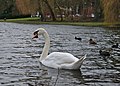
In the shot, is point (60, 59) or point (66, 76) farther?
point (60, 59)

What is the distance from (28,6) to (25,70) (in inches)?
2873

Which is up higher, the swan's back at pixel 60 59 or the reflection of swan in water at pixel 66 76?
the swan's back at pixel 60 59

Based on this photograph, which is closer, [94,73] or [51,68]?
[94,73]

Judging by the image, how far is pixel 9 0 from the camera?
135375 millimetres

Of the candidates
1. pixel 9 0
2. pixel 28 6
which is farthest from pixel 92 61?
pixel 9 0

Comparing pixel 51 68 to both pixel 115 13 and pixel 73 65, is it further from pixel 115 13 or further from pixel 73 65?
pixel 115 13

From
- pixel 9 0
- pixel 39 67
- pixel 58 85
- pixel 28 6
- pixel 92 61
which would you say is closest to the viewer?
pixel 58 85

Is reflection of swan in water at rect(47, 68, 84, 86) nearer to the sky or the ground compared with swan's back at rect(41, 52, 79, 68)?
nearer to the ground

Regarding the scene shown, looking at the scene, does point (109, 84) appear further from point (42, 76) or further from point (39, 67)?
point (39, 67)

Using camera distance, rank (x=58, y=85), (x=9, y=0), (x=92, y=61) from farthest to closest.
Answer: (x=9, y=0), (x=92, y=61), (x=58, y=85)

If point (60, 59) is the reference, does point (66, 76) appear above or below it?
below

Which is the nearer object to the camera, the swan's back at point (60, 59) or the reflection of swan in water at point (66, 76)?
the reflection of swan in water at point (66, 76)

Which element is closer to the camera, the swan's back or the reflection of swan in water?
the reflection of swan in water

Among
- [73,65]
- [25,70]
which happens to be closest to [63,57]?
[73,65]
